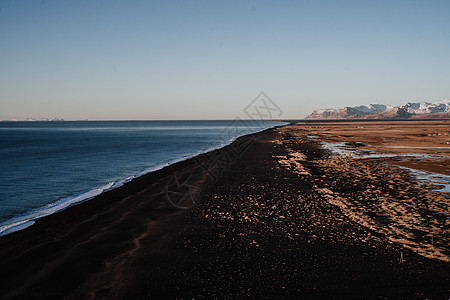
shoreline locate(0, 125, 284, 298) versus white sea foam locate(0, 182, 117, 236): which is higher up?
shoreline locate(0, 125, 284, 298)

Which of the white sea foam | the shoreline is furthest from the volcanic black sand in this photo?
the white sea foam

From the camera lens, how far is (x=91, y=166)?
87.5 feet

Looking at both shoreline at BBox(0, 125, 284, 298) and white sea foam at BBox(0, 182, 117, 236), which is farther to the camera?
white sea foam at BBox(0, 182, 117, 236)

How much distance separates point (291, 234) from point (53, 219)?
915cm

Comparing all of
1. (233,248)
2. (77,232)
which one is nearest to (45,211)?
(77,232)

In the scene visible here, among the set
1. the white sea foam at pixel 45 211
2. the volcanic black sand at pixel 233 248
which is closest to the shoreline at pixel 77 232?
the volcanic black sand at pixel 233 248

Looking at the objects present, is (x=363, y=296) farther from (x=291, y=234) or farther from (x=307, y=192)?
(x=307, y=192)

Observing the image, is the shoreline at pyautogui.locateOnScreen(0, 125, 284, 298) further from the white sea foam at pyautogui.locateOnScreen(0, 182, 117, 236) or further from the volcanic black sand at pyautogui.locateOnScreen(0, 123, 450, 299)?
the white sea foam at pyautogui.locateOnScreen(0, 182, 117, 236)

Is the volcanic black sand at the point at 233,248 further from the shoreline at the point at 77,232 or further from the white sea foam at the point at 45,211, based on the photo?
the white sea foam at the point at 45,211

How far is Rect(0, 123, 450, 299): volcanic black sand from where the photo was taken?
6301mm

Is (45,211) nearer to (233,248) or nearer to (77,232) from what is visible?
(77,232)

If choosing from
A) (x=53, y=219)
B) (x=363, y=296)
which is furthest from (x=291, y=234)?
(x=53, y=219)

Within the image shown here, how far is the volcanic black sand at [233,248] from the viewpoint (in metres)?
6.30

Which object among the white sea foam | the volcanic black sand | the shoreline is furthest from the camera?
the white sea foam
